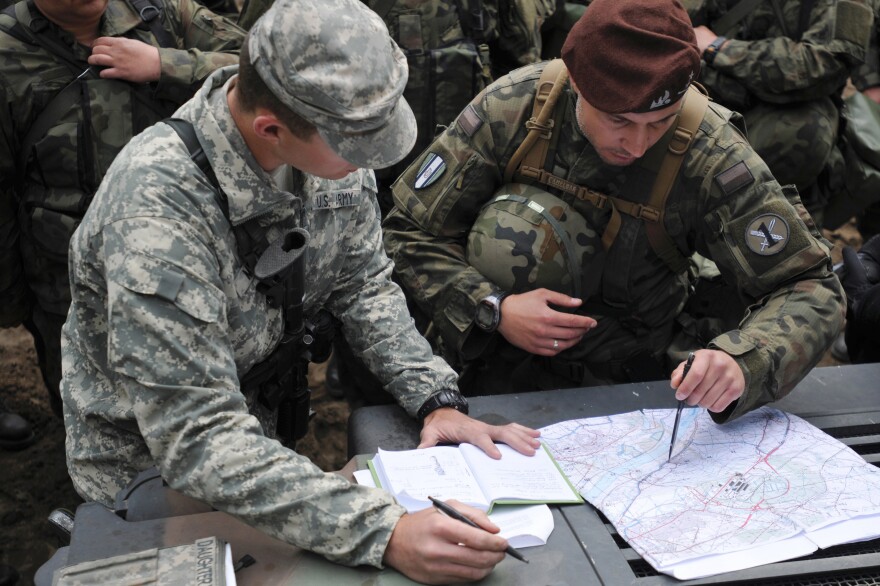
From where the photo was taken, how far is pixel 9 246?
3.19 metres

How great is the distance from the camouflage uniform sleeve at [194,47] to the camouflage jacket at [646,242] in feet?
2.94

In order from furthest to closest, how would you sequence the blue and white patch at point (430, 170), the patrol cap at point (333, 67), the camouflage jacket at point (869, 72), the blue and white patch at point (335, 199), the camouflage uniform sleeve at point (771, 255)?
the camouflage jacket at point (869, 72), the blue and white patch at point (430, 170), the camouflage uniform sleeve at point (771, 255), the blue and white patch at point (335, 199), the patrol cap at point (333, 67)

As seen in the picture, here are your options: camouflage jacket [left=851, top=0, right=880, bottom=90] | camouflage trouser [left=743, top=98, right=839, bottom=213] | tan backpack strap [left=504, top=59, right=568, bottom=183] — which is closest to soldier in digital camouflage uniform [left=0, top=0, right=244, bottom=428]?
tan backpack strap [left=504, top=59, right=568, bottom=183]

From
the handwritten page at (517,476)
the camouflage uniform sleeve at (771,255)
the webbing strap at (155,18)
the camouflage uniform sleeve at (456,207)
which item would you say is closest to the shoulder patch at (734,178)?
the camouflage uniform sleeve at (771,255)

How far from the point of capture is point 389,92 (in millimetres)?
1622

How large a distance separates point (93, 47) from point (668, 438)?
2.11m

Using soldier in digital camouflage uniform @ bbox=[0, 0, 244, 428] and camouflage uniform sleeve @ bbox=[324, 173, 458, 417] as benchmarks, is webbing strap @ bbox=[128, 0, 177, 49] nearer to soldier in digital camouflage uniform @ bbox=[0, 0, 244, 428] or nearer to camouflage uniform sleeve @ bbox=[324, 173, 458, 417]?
soldier in digital camouflage uniform @ bbox=[0, 0, 244, 428]

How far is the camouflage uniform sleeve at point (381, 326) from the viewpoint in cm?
217

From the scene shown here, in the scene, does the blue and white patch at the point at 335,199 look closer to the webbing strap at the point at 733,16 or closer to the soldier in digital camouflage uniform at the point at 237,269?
the soldier in digital camouflage uniform at the point at 237,269

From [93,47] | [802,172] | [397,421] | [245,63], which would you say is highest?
[245,63]

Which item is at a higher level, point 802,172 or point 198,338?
point 198,338

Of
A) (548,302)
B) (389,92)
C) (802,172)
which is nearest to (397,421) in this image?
(548,302)

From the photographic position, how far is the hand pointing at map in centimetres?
212

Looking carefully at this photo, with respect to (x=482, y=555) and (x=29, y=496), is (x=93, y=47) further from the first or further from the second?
(x=482, y=555)
